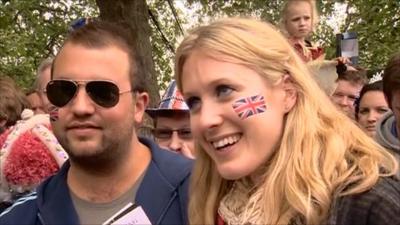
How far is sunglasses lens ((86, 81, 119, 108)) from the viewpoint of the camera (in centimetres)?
247

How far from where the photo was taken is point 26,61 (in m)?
12.3

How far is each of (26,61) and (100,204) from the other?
33.6 feet

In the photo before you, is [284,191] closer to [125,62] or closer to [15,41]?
[125,62]

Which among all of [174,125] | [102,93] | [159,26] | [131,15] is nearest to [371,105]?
[174,125]

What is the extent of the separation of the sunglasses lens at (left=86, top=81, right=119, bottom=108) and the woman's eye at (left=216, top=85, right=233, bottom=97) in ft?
2.00

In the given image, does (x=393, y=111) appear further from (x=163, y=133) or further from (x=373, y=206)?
(x=373, y=206)

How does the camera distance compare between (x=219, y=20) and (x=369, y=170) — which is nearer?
(x=369, y=170)

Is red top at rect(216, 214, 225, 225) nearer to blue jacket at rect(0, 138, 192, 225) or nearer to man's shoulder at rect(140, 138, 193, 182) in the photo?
blue jacket at rect(0, 138, 192, 225)

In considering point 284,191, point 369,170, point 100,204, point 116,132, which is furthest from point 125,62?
point 369,170

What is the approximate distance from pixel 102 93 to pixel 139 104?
0.75 feet

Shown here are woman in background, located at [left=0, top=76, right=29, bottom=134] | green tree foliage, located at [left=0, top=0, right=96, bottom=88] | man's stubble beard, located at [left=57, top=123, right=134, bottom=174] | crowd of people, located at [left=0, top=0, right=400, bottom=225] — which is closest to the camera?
crowd of people, located at [left=0, top=0, right=400, bottom=225]

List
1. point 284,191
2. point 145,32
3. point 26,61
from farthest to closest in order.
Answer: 1. point 26,61
2. point 145,32
3. point 284,191

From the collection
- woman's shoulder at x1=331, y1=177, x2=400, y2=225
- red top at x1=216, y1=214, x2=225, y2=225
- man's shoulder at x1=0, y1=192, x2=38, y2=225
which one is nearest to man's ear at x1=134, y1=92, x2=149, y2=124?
man's shoulder at x1=0, y1=192, x2=38, y2=225

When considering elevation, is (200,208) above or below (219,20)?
below
